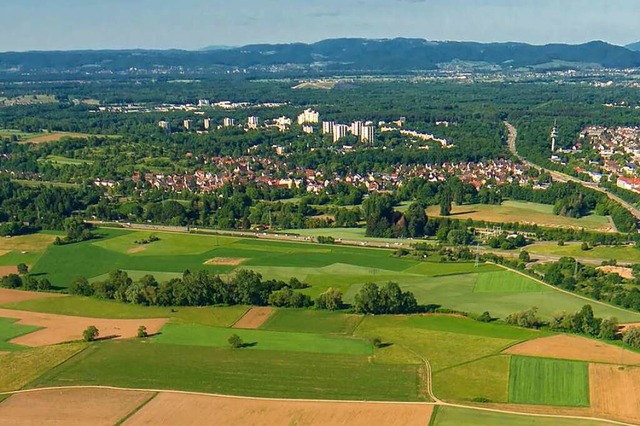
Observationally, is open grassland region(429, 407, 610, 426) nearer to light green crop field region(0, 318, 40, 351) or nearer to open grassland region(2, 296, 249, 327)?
open grassland region(2, 296, 249, 327)

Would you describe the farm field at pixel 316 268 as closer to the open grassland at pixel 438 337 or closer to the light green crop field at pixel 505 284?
the light green crop field at pixel 505 284

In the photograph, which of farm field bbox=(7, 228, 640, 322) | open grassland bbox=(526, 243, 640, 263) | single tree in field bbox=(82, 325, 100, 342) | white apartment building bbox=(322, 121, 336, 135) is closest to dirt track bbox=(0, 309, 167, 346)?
single tree in field bbox=(82, 325, 100, 342)

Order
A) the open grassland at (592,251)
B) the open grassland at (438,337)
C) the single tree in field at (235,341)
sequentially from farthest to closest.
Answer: the open grassland at (592,251) → the single tree in field at (235,341) → the open grassland at (438,337)

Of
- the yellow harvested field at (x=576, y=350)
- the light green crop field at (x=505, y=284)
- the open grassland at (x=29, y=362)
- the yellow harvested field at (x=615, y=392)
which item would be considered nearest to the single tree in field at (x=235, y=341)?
the open grassland at (x=29, y=362)

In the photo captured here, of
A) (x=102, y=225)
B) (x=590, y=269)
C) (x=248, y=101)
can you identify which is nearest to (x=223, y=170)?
(x=102, y=225)

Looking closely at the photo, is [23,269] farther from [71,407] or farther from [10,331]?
[71,407]

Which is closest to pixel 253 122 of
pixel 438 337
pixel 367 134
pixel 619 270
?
pixel 367 134
